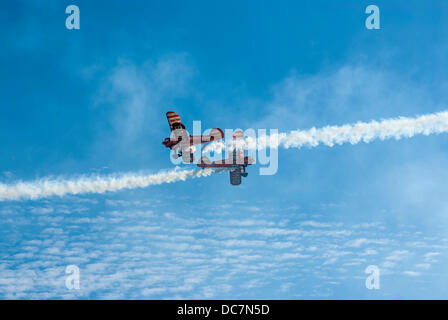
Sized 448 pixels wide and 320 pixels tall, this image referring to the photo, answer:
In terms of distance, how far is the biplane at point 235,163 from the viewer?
305 feet

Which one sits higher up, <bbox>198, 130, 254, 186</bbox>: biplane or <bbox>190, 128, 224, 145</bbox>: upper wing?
<bbox>190, 128, 224, 145</bbox>: upper wing

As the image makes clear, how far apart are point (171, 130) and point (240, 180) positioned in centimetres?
1740

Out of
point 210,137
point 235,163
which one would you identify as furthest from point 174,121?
point 235,163

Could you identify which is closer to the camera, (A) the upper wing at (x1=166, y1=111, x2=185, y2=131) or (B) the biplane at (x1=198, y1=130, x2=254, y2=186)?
(B) the biplane at (x1=198, y1=130, x2=254, y2=186)

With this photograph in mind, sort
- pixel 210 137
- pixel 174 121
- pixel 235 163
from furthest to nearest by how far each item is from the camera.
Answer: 1. pixel 174 121
2. pixel 210 137
3. pixel 235 163

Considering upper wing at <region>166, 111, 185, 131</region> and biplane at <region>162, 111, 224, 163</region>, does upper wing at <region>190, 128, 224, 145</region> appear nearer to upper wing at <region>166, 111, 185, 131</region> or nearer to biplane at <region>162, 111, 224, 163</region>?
biplane at <region>162, 111, 224, 163</region>

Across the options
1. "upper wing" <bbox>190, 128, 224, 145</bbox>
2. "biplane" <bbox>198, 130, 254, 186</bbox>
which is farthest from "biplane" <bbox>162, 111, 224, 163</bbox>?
"biplane" <bbox>198, 130, 254, 186</bbox>

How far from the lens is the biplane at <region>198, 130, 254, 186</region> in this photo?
305 feet

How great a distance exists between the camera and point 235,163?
92.9m

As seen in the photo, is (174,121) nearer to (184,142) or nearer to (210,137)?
(184,142)

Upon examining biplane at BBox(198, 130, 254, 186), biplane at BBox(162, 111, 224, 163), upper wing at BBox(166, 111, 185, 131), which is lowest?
biplane at BBox(198, 130, 254, 186)

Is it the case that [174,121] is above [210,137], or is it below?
above
